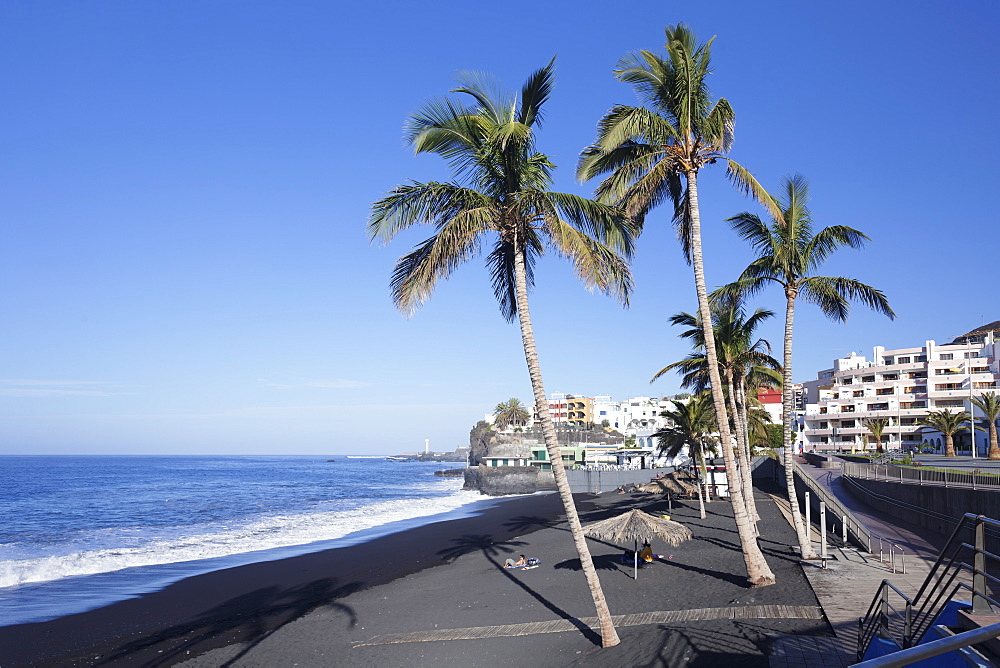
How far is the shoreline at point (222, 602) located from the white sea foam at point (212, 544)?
5392 mm

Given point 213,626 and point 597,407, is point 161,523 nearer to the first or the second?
point 213,626

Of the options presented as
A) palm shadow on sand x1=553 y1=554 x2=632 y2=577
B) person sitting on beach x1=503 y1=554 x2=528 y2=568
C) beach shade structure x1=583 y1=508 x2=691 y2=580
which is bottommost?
person sitting on beach x1=503 y1=554 x2=528 y2=568

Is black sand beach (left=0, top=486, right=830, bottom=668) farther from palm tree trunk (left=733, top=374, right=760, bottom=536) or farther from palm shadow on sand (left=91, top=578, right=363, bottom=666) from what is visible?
palm tree trunk (left=733, top=374, right=760, bottom=536)

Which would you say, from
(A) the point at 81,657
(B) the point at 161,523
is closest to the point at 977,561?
(A) the point at 81,657

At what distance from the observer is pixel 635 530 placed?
62.0 feet

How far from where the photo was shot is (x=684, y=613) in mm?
13828

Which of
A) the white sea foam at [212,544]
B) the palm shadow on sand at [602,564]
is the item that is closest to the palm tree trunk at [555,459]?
the palm shadow on sand at [602,564]

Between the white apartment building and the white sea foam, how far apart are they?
190 ft

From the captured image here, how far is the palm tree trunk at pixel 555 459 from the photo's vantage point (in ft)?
39.7

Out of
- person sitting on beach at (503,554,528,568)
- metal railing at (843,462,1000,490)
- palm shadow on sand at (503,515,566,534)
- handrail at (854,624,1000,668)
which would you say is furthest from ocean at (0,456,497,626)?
metal railing at (843,462,1000,490)

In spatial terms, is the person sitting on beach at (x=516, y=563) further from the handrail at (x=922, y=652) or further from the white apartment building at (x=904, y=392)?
the white apartment building at (x=904, y=392)

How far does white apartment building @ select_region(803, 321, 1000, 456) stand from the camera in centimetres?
7969

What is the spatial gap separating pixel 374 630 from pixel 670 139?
13167mm

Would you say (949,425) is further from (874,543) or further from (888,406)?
(874,543)
